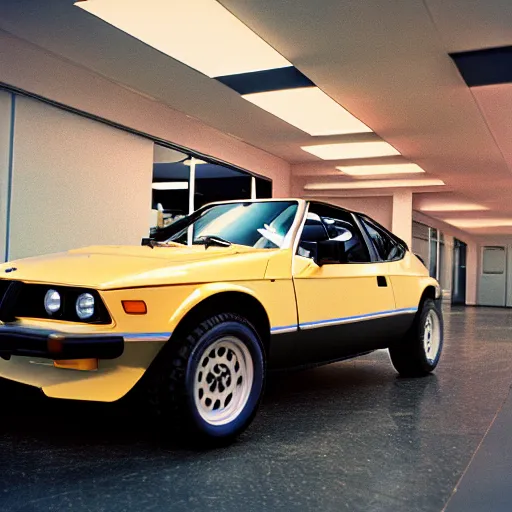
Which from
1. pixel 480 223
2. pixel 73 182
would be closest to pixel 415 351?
pixel 73 182

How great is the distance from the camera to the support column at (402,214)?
655 inches

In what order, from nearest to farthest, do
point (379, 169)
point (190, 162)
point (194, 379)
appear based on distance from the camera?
1. point (194, 379)
2. point (190, 162)
3. point (379, 169)

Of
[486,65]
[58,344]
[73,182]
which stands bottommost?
[58,344]

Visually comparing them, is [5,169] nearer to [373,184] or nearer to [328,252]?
[328,252]

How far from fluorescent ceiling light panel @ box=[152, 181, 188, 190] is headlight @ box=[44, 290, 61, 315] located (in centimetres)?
639

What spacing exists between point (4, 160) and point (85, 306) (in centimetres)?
442

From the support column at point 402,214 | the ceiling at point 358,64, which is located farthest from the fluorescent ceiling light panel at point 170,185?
the support column at point 402,214

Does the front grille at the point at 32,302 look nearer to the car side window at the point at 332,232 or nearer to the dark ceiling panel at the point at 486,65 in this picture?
the car side window at the point at 332,232

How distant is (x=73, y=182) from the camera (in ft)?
26.2

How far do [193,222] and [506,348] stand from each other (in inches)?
232

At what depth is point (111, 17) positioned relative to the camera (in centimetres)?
620

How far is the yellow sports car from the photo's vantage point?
320 cm

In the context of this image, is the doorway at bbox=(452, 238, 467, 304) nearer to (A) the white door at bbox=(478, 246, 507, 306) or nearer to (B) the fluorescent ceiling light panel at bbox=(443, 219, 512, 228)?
(A) the white door at bbox=(478, 246, 507, 306)

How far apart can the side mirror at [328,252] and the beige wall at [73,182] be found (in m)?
4.16
